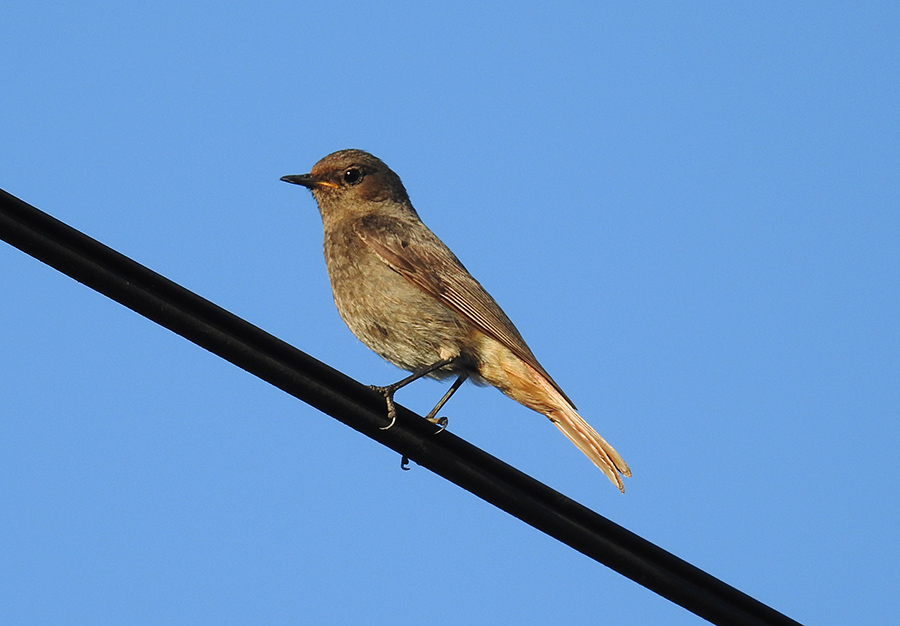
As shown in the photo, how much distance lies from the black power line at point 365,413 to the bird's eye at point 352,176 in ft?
16.7

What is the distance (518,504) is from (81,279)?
2099mm

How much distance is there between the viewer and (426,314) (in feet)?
27.9

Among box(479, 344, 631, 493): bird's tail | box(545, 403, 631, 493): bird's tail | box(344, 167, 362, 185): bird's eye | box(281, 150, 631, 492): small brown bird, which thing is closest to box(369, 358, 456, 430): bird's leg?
box(281, 150, 631, 492): small brown bird

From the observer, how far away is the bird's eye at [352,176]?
10195 mm

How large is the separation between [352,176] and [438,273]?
1806 mm

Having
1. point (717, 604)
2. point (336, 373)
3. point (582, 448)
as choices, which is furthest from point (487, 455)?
point (582, 448)

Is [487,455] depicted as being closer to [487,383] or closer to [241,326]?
[241,326]

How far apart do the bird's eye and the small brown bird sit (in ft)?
2.09

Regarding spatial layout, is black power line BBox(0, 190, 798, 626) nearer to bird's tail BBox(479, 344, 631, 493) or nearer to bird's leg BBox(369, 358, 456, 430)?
bird's leg BBox(369, 358, 456, 430)

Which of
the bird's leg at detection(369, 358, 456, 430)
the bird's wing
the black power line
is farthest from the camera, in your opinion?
the bird's wing

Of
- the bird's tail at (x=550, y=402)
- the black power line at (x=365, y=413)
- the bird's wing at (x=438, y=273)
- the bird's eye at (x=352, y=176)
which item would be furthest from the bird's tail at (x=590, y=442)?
the bird's eye at (x=352, y=176)

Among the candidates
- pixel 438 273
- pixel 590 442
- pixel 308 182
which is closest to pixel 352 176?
pixel 308 182

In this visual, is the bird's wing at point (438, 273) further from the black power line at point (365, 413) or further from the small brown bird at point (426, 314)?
the black power line at point (365, 413)

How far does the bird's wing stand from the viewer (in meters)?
8.33
